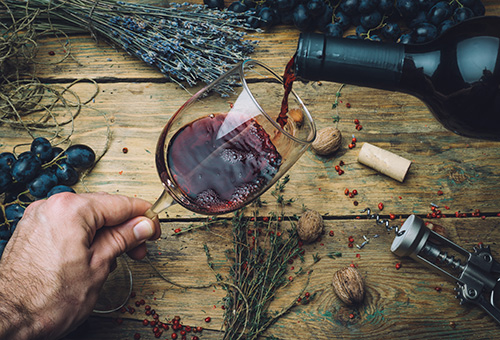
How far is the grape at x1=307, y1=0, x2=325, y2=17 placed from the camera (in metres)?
1.30

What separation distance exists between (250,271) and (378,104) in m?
0.68

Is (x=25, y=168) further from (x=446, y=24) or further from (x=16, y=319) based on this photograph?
(x=446, y=24)

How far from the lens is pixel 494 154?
4.15 ft

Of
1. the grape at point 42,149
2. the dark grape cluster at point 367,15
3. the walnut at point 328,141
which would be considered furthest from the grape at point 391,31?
the grape at point 42,149

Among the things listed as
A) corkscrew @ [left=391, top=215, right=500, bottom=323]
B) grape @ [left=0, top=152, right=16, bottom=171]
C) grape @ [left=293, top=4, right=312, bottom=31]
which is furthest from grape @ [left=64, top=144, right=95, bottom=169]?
corkscrew @ [left=391, top=215, right=500, bottom=323]

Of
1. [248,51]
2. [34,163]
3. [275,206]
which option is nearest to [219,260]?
[275,206]

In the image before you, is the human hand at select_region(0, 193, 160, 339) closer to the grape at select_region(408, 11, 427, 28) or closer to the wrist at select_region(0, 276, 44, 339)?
the wrist at select_region(0, 276, 44, 339)

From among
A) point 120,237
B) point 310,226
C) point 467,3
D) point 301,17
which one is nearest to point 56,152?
point 120,237

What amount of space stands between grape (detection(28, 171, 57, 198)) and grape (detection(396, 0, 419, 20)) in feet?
3.91

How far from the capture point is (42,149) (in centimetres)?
117

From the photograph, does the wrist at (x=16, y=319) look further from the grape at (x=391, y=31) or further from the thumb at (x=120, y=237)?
the grape at (x=391, y=31)

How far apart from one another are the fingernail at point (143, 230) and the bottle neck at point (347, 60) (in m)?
0.48

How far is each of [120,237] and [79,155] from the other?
395 millimetres

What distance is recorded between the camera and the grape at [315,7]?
1.30 meters
